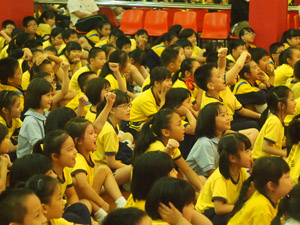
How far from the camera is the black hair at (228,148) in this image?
11.3 ft

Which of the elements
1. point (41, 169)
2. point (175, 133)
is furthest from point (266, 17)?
point (41, 169)

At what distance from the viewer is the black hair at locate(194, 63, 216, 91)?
16.2 feet

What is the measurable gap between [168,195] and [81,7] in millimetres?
7147

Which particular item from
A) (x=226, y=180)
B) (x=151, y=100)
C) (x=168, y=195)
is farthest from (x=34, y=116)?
(x=168, y=195)

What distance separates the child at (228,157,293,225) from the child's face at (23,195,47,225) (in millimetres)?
1048

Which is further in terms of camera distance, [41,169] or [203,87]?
[203,87]

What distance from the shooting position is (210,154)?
4.05 m

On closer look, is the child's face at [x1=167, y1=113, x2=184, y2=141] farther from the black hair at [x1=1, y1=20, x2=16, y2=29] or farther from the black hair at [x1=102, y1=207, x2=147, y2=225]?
the black hair at [x1=1, y1=20, x2=16, y2=29]

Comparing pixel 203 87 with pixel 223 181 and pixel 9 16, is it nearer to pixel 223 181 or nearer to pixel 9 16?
pixel 223 181

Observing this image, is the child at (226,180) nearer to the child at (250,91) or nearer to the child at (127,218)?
the child at (127,218)

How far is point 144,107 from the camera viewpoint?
5113 mm

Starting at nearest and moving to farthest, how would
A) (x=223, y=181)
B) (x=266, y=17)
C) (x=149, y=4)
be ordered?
(x=223, y=181) → (x=266, y=17) → (x=149, y=4)

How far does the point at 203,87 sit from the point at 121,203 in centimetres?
152

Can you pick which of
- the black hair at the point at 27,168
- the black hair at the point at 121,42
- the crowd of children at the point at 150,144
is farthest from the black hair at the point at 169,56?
the black hair at the point at 27,168
